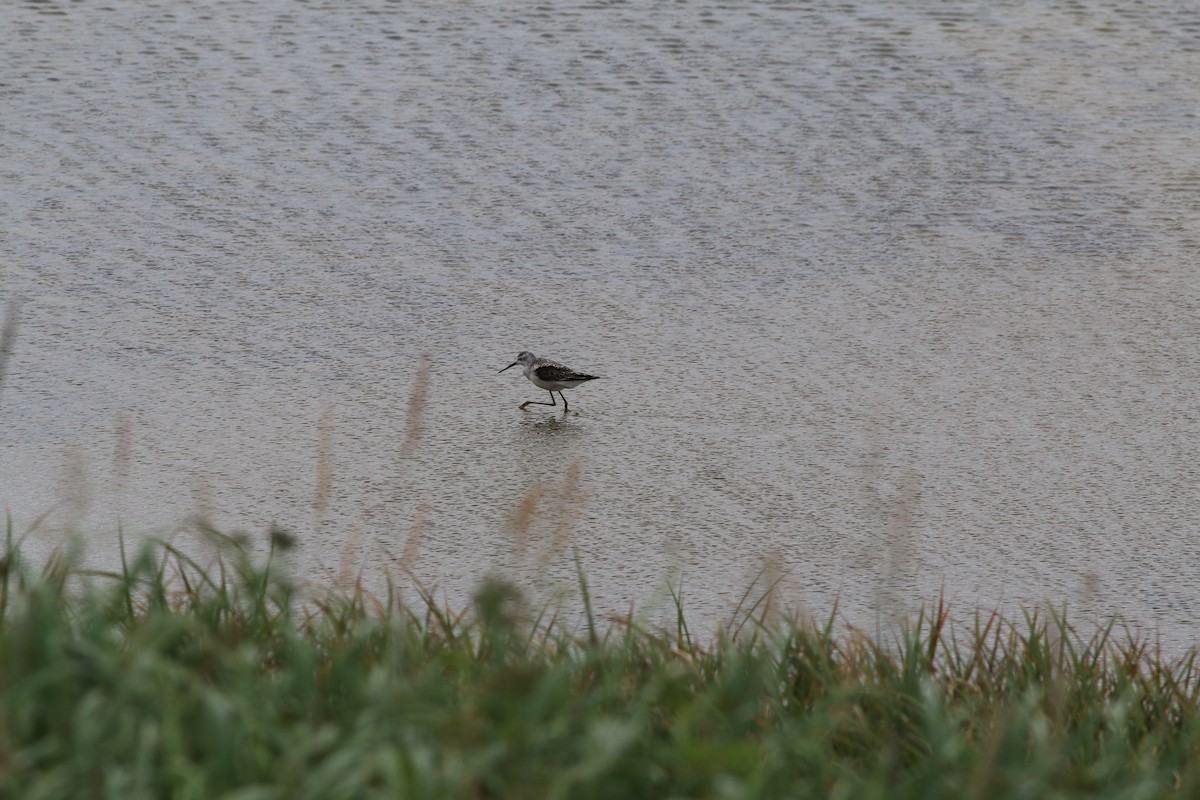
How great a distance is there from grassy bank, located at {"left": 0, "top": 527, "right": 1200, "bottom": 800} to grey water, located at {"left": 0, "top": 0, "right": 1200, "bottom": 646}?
12.8 inches

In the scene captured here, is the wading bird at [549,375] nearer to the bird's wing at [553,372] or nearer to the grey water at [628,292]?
the bird's wing at [553,372]

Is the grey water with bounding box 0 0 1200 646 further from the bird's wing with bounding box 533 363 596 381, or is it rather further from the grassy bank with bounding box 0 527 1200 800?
the grassy bank with bounding box 0 527 1200 800

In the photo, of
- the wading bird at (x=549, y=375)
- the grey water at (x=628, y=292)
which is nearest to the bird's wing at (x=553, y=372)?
the wading bird at (x=549, y=375)

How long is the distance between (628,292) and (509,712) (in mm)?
4040

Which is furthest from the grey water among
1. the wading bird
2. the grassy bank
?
the grassy bank

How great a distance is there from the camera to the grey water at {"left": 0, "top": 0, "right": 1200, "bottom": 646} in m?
4.75

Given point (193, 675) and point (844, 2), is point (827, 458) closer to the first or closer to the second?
point (193, 675)

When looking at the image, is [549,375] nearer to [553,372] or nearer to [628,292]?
[553,372]

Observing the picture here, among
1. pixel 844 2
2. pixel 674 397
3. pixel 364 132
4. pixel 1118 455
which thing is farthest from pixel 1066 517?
pixel 844 2

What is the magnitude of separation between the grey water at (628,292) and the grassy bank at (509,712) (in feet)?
1.06

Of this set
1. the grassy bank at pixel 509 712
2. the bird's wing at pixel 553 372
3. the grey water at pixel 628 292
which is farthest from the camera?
the bird's wing at pixel 553 372

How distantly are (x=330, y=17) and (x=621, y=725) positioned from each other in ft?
25.8

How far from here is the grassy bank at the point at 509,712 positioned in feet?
8.23

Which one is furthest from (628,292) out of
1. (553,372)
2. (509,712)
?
(509,712)
